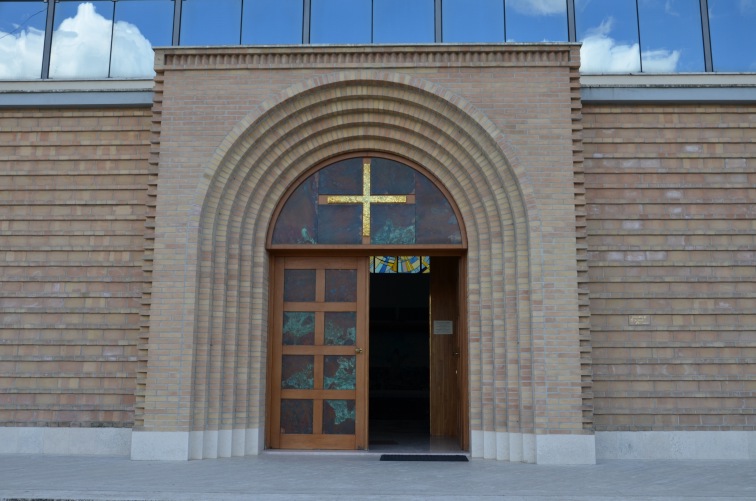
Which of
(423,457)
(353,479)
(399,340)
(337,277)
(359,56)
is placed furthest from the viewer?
(399,340)

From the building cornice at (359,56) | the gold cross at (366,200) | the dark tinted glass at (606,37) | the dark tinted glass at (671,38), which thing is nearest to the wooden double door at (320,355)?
the gold cross at (366,200)

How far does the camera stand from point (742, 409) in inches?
332

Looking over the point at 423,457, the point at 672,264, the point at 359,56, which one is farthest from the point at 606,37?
the point at 423,457

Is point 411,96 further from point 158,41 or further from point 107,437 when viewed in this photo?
point 107,437

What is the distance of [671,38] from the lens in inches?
372

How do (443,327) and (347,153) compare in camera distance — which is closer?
(347,153)

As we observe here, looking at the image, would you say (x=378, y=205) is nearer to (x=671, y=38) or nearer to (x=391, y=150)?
(x=391, y=150)

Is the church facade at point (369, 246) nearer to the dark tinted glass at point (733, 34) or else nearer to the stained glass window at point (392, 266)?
the dark tinted glass at point (733, 34)

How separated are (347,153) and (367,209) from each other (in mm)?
831

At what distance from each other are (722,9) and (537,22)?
2.59 meters

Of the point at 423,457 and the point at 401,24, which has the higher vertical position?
the point at 401,24

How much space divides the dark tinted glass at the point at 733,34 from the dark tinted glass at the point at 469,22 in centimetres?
293

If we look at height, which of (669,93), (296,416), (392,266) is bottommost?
(296,416)

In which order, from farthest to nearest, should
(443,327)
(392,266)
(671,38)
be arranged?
(392,266)
(443,327)
(671,38)
